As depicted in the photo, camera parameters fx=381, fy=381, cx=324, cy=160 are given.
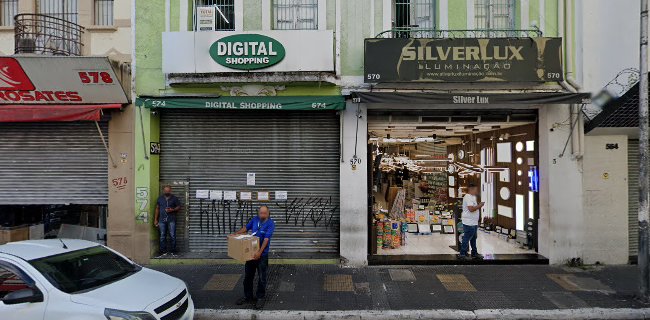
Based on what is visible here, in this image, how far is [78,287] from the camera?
4.92 m

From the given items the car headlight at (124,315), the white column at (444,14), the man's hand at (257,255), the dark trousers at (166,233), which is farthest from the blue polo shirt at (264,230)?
the white column at (444,14)

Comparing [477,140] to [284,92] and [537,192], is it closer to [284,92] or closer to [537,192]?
[537,192]

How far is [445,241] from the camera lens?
11.0 m

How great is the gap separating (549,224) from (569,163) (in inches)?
60.2

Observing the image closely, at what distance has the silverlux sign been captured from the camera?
8734 millimetres

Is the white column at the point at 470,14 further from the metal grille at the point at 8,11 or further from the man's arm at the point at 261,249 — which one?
the metal grille at the point at 8,11

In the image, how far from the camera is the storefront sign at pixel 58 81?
8.71m

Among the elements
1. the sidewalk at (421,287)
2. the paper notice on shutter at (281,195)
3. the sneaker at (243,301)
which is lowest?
the sidewalk at (421,287)

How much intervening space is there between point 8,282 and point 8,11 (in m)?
8.36

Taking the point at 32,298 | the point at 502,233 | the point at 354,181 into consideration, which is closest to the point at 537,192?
the point at 502,233

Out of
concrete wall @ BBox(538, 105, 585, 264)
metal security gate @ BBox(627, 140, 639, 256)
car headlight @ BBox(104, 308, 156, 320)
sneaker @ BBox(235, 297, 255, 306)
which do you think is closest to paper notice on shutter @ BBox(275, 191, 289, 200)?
sneaker @ BBox(235, 297, 255, 306)

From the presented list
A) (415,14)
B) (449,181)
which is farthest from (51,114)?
(449,181)

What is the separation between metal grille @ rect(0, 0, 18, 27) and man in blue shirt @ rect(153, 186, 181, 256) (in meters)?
5.91

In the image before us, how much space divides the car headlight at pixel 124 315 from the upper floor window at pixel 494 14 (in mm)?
9332
